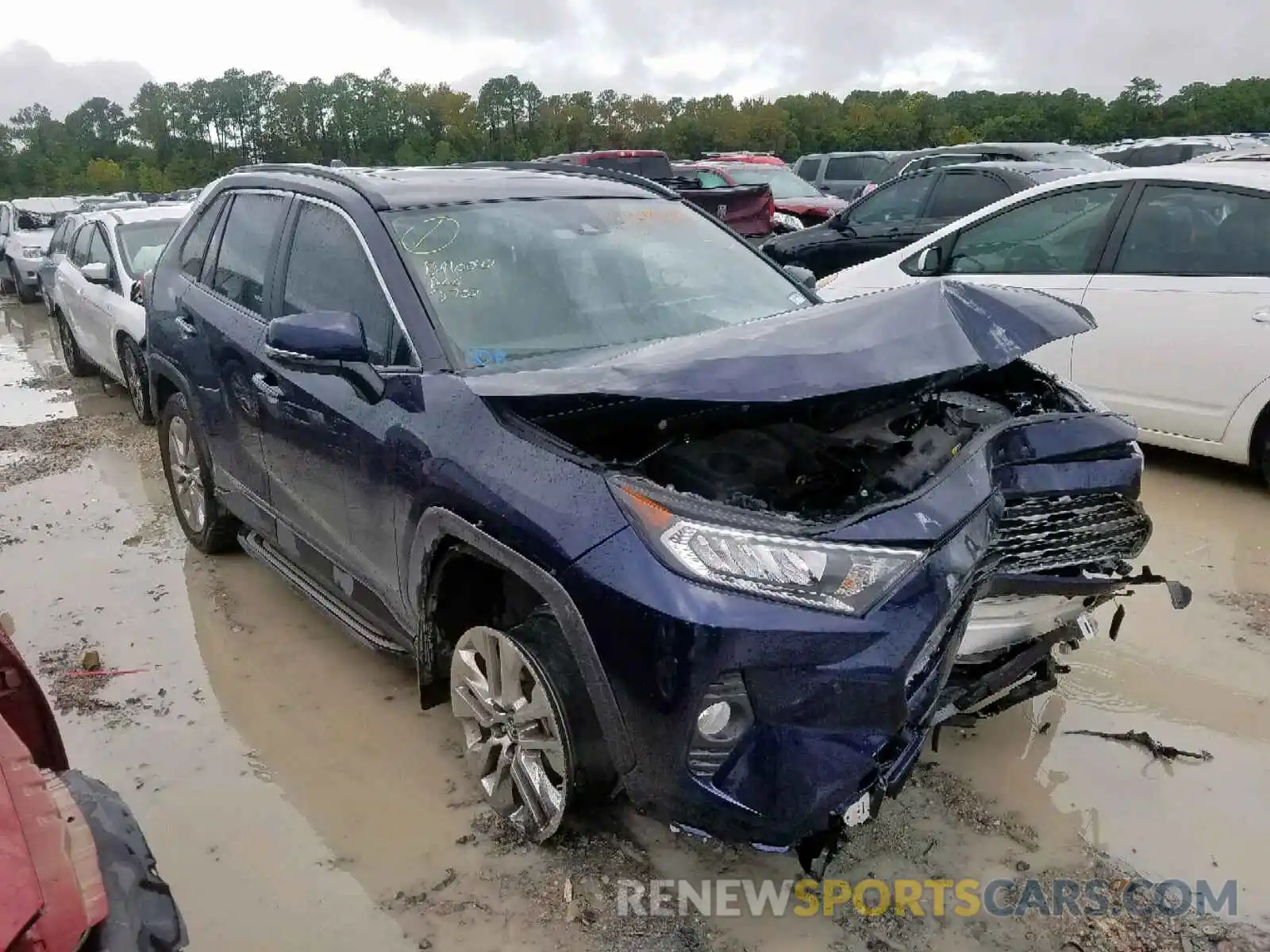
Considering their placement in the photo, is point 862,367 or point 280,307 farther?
point 280,307

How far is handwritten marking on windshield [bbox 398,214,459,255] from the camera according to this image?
3.17 metres

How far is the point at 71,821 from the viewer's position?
5.45 feet

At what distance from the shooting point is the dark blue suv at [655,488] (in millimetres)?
2156

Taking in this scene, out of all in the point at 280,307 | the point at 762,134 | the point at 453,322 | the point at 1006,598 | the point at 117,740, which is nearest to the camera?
the point at 1006,598

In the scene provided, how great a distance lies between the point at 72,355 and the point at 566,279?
8.40 metres

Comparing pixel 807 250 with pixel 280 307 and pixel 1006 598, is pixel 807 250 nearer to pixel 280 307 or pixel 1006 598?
pixel 280 307

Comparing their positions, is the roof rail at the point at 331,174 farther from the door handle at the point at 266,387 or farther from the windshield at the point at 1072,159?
the windshield at the point at 1072,159

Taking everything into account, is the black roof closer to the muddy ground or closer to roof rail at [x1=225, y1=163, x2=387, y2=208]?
roof rail at [x1=225, y1=163, x2=387, y2=208]

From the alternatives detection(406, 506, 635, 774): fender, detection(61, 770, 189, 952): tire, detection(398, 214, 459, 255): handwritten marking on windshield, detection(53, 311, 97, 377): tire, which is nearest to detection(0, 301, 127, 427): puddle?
detection(53, 311, 97, 377): tire

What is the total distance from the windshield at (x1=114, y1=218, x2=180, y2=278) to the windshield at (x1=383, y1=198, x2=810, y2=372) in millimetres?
5278

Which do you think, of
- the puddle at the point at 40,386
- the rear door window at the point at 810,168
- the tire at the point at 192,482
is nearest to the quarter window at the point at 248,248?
the tire at the point at 192,482

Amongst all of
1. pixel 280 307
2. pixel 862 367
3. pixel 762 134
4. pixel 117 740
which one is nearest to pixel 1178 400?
pixel 862 367

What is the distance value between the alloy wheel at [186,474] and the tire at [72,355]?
5.45 metres

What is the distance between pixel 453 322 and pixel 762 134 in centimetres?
5535
